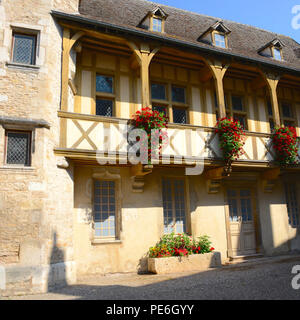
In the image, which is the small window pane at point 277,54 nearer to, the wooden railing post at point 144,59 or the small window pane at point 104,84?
the wooden railing post at point 144,59

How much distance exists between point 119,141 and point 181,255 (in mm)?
3070

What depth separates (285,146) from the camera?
27.1ft

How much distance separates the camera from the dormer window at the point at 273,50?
10312 millimetres

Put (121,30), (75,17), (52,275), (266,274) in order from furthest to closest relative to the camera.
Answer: (121,30) < (75,17) < (266,274) < (52,275)

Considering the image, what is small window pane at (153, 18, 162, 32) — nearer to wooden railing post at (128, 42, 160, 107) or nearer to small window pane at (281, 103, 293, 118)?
wooden railing post at (128, 42, 160, 107)

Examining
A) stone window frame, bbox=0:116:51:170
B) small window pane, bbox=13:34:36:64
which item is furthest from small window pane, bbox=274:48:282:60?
stone window frame, bbox=0:116:51:170

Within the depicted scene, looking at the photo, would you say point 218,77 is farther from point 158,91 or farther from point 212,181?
point 212,181

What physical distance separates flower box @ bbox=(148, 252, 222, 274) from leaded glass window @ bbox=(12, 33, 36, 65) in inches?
209

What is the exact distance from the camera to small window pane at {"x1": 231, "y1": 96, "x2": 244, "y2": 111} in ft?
31.8

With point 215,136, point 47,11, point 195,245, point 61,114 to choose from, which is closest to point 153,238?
point 195,245

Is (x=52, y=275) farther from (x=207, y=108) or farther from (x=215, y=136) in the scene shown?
(x=207, y=108)

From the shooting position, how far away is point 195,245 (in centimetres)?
761

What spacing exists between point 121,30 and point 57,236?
4.98 meters

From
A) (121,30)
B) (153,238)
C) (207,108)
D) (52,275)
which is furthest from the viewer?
(207,108)
